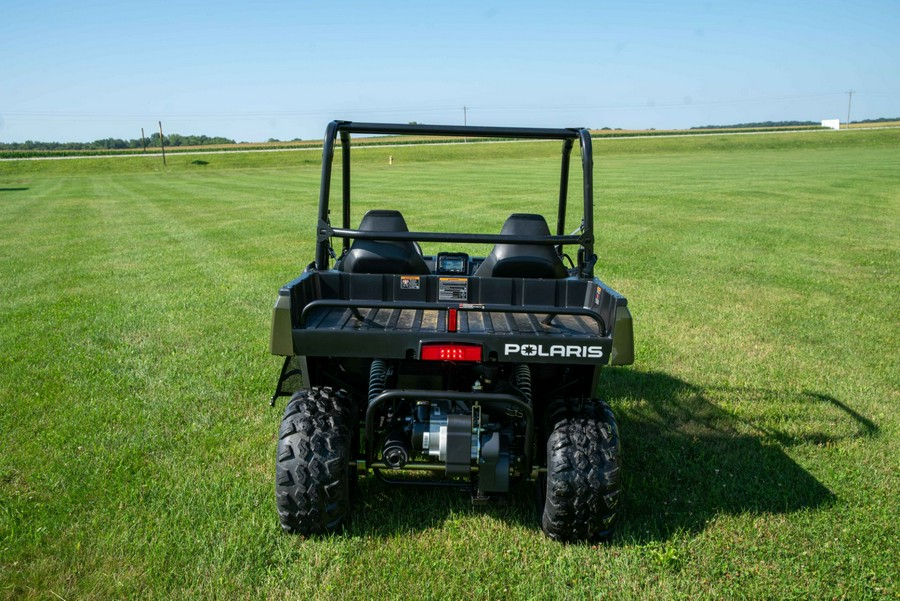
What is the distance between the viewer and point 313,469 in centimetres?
340

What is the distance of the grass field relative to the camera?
10.9 ft

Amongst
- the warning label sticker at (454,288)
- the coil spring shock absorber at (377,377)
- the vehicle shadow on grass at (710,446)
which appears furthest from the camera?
the warning label sticker at (454,288)

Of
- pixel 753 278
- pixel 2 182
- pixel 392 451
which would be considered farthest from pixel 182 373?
pixel 2 182

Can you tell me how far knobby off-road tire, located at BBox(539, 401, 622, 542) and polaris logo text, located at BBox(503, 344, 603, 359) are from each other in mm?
413

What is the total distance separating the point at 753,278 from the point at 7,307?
392 inches

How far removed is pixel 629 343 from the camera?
3297 millimetres

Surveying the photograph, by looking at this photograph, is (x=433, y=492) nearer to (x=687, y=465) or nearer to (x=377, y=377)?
(x=377, y=377)

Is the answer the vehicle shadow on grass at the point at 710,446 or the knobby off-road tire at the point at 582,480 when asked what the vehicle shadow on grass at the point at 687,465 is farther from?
the knobby off-road tire at the point at 582,480

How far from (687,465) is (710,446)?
40cm

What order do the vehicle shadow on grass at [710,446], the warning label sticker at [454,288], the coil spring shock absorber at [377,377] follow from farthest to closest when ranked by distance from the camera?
the warning label sticker at [454,288] < the vehicle shadow on grass at [710,446] < the coil spring shock absorber at [377,377]

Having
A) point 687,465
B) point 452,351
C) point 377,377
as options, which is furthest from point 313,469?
point 687,465

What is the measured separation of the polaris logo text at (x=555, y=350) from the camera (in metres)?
3.30

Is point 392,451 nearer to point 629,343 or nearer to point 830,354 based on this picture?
point 629,343

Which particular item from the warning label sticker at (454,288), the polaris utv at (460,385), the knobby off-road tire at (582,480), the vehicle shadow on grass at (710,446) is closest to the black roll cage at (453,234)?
the polaris utv at (460,385)
